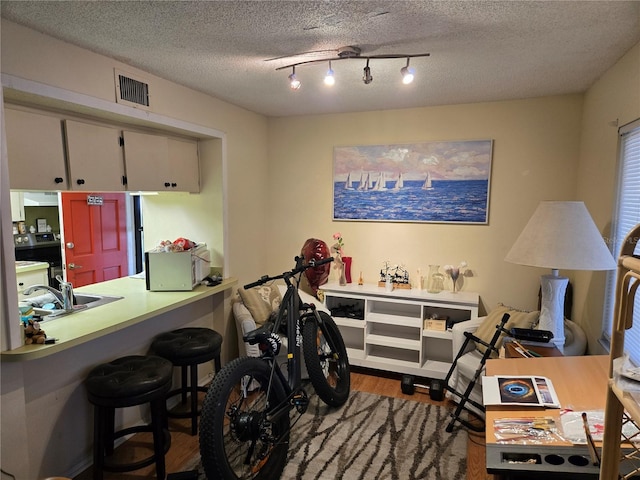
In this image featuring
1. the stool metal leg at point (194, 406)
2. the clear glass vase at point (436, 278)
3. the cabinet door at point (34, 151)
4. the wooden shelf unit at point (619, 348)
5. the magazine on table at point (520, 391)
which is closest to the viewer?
the wooden shelf unit at point (619, 348)

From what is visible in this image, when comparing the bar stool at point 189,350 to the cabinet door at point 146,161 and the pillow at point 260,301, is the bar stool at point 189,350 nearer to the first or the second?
the pillow at point 260,301

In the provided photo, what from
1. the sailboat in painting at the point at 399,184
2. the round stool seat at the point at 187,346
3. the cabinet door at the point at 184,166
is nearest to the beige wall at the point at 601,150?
the sailboat in painting at the point at 399,184

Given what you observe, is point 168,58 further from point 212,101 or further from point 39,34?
point 212,101

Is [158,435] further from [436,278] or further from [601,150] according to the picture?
[601,150]

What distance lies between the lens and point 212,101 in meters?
3.20

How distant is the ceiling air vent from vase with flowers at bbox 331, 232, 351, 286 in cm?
207

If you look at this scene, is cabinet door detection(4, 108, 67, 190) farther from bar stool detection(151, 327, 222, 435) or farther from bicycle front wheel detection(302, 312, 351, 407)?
bicycle front wheel detection(302, 312, 351, 407)

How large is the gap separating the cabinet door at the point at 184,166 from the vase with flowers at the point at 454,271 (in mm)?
2350

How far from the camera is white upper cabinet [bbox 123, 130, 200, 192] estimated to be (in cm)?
267

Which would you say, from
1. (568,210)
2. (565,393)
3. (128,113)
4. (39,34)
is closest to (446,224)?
(568,210)

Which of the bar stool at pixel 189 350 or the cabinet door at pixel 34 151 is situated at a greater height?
the cabinet door at pixel 34 151

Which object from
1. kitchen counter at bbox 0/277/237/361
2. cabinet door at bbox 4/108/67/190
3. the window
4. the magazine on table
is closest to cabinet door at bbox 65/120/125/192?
cabinet door at bbox 4/108/67/190

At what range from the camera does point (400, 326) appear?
144 inches

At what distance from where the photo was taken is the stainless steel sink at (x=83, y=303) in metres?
2.38
